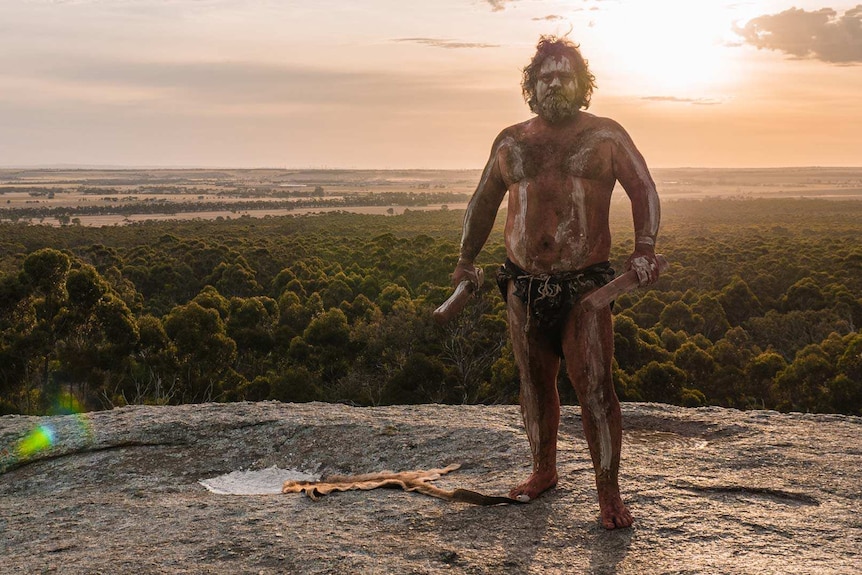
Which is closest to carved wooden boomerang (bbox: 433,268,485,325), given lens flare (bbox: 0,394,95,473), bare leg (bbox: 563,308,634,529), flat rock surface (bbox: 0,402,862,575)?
bare leg (bbox: 563,308,634,529)

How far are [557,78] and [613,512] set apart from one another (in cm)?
269

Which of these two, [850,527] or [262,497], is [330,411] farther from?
[850,527]

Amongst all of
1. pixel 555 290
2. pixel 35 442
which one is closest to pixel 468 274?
pixel 555 290

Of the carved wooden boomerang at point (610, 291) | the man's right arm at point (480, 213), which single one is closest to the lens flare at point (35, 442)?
the man's right arm at point (480, 213)

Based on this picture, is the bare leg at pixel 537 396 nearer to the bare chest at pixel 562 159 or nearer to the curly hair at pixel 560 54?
the bare chest at pixel 562 159

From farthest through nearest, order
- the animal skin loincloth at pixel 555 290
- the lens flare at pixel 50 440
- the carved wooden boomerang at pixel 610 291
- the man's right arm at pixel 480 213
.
→ the lens flare at pixel 50 440 < the man's right arm at pixel 480 213 < the animal skin loincloth at pixel 555 290 < the carved wooden boomerang at pixel 610 291

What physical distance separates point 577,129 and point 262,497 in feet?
11.3

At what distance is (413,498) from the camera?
5844mm

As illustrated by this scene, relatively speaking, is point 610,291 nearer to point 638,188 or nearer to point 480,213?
point 638,188

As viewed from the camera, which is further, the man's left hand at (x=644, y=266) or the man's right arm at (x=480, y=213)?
the man's right arm at (x=480, y=213)

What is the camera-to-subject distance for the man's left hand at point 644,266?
189 inches

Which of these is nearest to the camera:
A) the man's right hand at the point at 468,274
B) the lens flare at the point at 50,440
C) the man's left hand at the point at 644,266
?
the man's left hand at the point at 644,266

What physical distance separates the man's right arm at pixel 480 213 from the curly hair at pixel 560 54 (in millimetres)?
387

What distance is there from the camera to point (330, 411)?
362 inches
